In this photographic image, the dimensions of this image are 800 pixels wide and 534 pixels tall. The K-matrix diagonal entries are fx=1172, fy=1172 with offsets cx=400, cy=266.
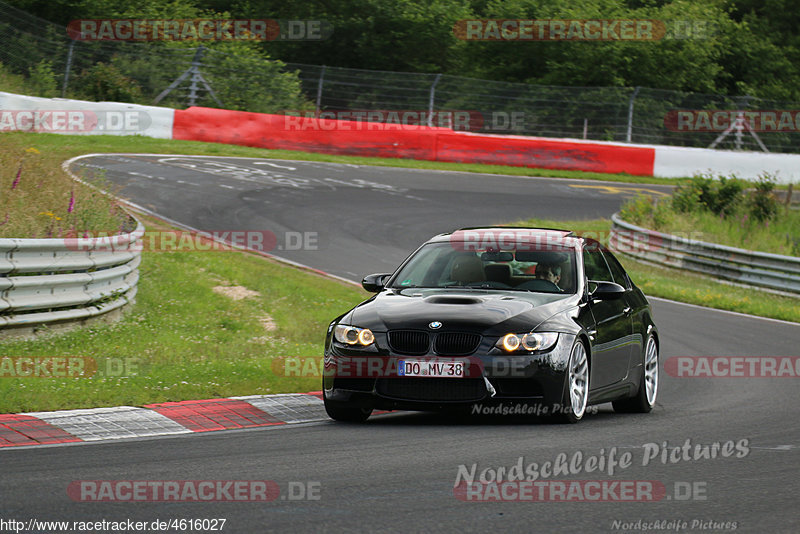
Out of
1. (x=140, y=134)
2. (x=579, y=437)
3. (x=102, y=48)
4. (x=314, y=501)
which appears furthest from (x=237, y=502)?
(x=102, y=48)

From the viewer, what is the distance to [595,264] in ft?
33.3

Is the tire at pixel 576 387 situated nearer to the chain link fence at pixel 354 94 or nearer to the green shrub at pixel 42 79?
the green shrub at pixel 42 79

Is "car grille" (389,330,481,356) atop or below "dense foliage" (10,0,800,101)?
below

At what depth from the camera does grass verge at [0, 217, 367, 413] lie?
30.5ft

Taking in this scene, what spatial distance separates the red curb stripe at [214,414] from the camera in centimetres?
854

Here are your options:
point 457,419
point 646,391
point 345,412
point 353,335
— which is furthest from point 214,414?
point 646,391

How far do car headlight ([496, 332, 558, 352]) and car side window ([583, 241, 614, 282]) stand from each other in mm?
1450

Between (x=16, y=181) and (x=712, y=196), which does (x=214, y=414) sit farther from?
(x=712, y=196)

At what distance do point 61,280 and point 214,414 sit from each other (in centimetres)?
317

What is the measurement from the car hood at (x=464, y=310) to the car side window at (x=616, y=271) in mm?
1359

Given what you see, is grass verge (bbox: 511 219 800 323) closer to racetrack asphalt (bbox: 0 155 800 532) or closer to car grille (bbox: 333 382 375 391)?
racetrack asphalt (bbox: 0 155 800 532)

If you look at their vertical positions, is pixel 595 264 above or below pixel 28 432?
above

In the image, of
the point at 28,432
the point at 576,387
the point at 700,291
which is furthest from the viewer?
the point at 700,291

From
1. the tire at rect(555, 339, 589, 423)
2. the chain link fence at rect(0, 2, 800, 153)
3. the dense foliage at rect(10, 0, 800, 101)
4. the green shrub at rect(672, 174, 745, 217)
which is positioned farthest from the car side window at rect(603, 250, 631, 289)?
the dense foliage at rect(10, 0, 800, 101)
